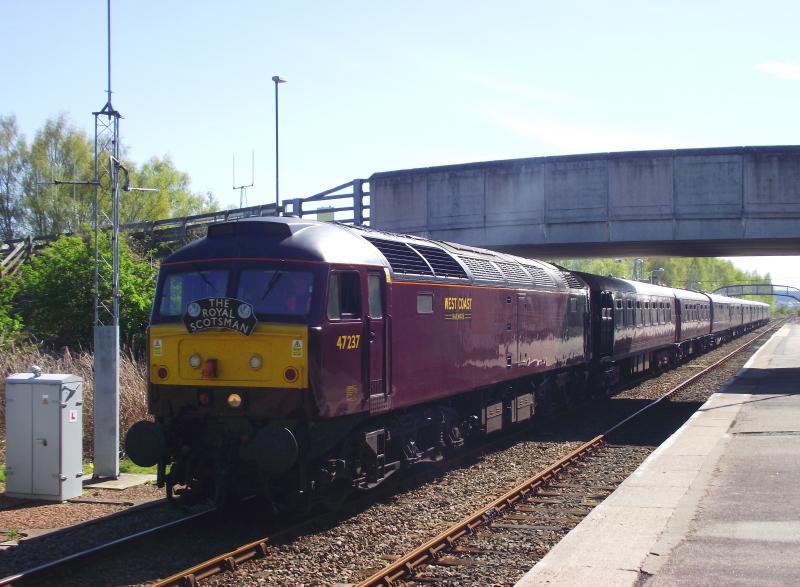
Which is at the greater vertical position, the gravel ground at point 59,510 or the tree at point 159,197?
the tree at point 159,197

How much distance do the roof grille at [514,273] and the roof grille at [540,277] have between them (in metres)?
0.44

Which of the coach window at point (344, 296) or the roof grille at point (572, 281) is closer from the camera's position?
the coach window at point (344, 296)

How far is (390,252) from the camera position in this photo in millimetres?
10547

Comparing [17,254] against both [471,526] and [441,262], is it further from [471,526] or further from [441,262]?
[471,526]

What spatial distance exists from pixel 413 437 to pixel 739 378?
57.6ft

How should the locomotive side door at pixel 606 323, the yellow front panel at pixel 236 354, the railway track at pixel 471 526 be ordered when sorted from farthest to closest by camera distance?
1. the locomotive side door at pixel 606 323
2. the yellow front panel at pixel 236 354
3. the railway track at pixel 471 526

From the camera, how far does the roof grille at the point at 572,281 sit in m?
18.6

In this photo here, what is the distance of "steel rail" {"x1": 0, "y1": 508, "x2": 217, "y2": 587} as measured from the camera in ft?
23.4

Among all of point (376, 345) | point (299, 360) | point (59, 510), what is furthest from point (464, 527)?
point (59, 510)

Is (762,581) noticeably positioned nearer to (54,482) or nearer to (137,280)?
(54,482)

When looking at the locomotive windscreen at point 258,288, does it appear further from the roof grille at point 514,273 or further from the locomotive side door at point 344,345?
the roof grille at point 514,273

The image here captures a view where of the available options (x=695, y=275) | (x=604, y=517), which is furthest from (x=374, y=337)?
(x=695, y=275)

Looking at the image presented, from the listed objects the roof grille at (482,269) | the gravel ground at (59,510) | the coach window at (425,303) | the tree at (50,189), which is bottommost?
the gravel ground at (59,510)

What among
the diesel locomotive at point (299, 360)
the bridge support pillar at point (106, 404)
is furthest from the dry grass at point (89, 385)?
the diesel locomotive at point (299, 360)
